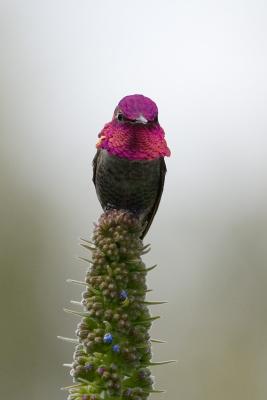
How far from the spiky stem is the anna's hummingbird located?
3.01 ft

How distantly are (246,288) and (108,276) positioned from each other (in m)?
7.98

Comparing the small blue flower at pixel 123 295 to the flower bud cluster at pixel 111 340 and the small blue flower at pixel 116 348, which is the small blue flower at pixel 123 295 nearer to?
the flower bud cluster at pixel 111 340

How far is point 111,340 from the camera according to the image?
2643 mm

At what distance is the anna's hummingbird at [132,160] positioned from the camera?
3.84 meters

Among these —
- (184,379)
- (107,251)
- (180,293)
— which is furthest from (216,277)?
(107,251)

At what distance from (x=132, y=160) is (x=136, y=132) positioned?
34cm

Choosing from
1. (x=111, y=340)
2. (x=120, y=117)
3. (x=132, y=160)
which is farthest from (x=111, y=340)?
(x=132, y=160)

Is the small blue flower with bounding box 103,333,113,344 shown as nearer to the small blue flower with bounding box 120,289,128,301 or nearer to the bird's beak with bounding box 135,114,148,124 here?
the small blue flower with bounding box 120,289,128,301

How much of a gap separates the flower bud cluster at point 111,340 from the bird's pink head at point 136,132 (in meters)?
1.11

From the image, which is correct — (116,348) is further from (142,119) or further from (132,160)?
(132,160)

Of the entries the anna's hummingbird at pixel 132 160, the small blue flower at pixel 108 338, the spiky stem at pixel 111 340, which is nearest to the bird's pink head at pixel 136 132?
the anna's hummingbird at pixel 132 160

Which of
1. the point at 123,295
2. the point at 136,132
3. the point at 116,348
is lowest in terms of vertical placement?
the point at 116,348

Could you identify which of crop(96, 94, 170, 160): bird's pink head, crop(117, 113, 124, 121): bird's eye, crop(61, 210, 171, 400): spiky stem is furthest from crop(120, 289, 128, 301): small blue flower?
crop(117, 113, 124, 121): bird's eye

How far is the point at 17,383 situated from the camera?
31.9 ft
